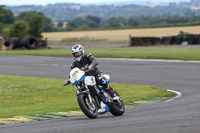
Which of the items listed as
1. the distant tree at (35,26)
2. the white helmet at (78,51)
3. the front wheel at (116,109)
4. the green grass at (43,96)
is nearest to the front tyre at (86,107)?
the front wheel at (116,109)

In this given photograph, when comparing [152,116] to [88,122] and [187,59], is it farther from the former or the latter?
[187,59]

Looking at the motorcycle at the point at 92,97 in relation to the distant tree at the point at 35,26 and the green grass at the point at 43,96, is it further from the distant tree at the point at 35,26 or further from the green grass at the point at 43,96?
the distant tree at the point at 35,26

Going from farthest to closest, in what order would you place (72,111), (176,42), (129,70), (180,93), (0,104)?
(176,42)
(129,70)
(180,93)
(0,104)
(72,111)

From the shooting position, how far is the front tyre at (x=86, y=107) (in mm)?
9523

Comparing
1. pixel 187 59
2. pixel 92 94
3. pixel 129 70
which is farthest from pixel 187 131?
pixel 187 59

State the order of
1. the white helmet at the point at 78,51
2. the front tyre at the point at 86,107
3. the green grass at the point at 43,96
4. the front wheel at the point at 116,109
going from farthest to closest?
the green grass at the point at 43,96 < the front wheel at the point at 116,109 < the white helmet at the point at 78,51 < the front tyre at the point at 86,107

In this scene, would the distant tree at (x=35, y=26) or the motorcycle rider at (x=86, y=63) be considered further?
the distant tree at (x=35, y=26)

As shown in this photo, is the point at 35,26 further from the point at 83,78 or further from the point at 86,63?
the point at 83,78

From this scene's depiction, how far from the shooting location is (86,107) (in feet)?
31.5

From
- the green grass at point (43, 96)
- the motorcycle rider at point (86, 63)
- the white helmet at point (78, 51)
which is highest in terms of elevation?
the white helmet at point (78, 51)

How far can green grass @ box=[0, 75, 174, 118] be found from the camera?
1200cm

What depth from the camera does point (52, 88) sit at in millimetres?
16453

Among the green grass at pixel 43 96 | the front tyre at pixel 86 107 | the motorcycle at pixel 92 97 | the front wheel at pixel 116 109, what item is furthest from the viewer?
the green grass at pixel 43 96

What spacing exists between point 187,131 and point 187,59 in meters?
22.4
